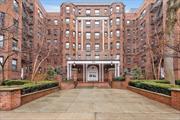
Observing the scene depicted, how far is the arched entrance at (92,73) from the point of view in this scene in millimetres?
48141

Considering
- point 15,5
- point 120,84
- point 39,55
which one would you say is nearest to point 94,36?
point 39,55

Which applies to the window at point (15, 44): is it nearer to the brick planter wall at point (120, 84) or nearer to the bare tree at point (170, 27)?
the brick planter wall at point (120, 84)

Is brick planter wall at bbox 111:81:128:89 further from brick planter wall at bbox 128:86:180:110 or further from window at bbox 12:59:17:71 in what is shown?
window at bbox 12:59:17:71

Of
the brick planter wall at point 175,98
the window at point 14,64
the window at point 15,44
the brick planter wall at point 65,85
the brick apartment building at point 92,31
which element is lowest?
the brick planter wall at point 65,85

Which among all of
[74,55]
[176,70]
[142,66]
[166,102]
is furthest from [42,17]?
[166,102]

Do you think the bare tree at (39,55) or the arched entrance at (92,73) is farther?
the arched entrance at (92,73)

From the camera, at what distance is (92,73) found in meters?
48.6

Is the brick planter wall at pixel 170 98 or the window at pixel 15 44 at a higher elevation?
the window at pixel 15 44

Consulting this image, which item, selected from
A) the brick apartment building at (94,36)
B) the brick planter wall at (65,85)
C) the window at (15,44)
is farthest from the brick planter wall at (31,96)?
the brick apartment building at (94,36)

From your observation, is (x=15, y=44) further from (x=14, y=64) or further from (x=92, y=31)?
(x=92, y=31)

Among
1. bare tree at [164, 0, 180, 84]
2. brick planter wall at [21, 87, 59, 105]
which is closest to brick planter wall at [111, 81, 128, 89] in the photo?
bare tree at [164, 0, 180, 84]

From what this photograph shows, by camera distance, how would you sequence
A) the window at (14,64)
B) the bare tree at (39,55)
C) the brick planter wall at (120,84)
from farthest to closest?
the window at (14,64)
the brick planter wall at (120,84)
the bare tree at (39,55)

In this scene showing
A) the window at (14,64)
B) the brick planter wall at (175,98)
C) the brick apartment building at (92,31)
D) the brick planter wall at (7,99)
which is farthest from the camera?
the brick apartment building at (92,31)

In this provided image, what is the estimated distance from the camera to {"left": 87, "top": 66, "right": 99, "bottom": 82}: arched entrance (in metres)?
48.1
